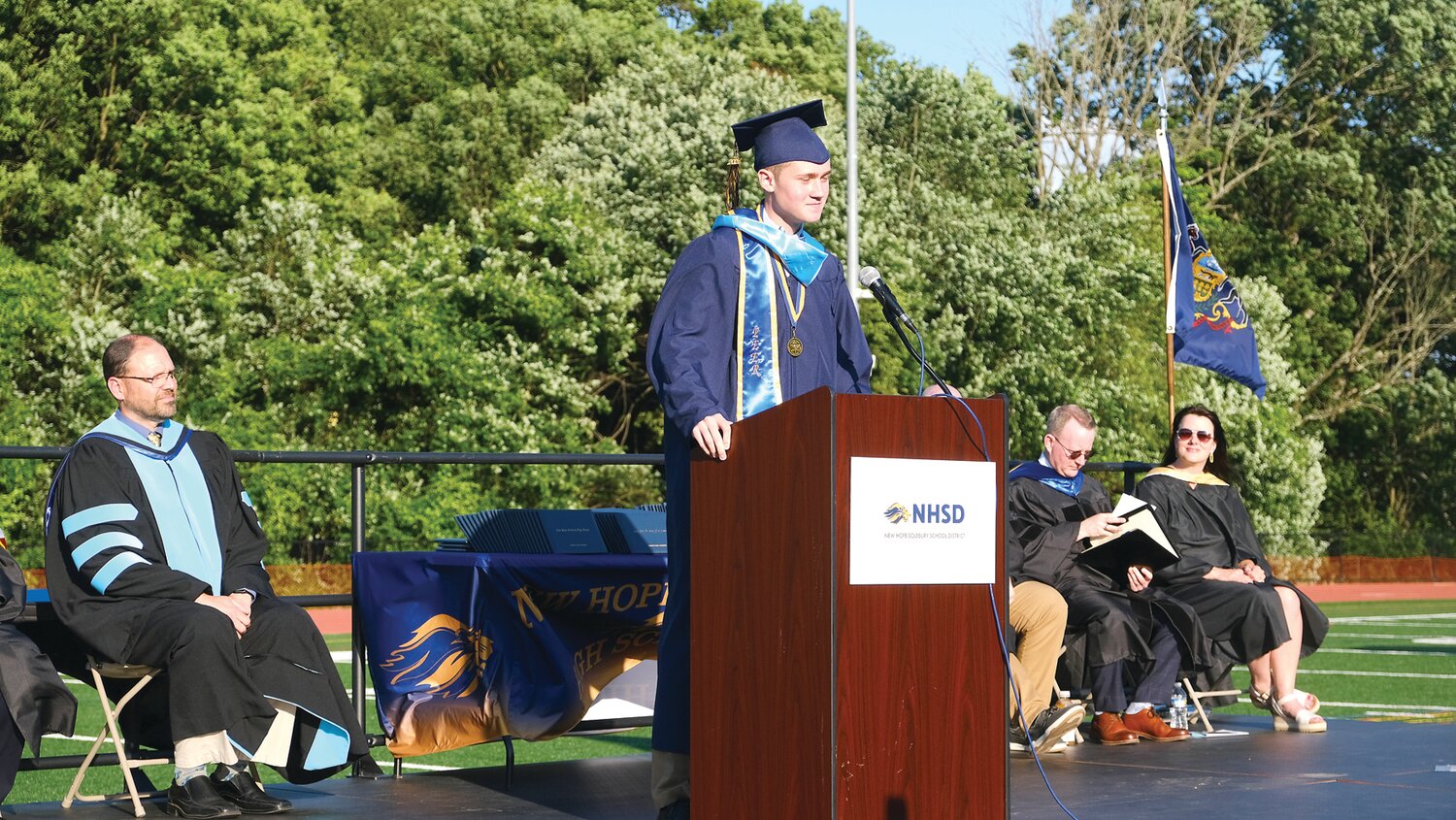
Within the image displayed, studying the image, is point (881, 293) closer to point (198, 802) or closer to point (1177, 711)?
point (198, 802)

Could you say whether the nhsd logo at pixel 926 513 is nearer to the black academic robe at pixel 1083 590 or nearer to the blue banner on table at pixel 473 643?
the blue banner on table at pixel 473 643

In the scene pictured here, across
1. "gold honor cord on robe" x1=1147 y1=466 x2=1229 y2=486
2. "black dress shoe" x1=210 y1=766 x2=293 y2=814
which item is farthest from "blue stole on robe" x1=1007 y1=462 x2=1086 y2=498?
"black dress shoe" x1=210 y1=766 x2=293 y2=814

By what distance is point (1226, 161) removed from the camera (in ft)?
156

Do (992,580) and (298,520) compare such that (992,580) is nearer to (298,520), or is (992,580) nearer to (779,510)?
(779,510)

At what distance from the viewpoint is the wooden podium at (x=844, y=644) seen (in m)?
4.09

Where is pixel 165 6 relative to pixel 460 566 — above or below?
above

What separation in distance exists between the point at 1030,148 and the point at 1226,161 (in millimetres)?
9746

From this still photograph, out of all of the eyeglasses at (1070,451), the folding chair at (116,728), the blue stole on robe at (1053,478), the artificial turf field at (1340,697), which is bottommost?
the artificial turf field at (1340,697)

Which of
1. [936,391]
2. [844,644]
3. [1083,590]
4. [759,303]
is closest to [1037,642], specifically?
[1083,590]

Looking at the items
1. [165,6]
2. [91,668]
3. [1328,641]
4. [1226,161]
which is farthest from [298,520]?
[1226,161]

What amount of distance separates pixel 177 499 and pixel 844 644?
9.24ft

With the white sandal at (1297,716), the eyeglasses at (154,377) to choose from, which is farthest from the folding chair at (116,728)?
the white sandal at (1297,716)

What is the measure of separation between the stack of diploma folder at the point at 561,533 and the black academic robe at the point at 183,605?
102 centimetres

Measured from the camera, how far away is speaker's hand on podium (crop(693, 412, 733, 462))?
4.57m
